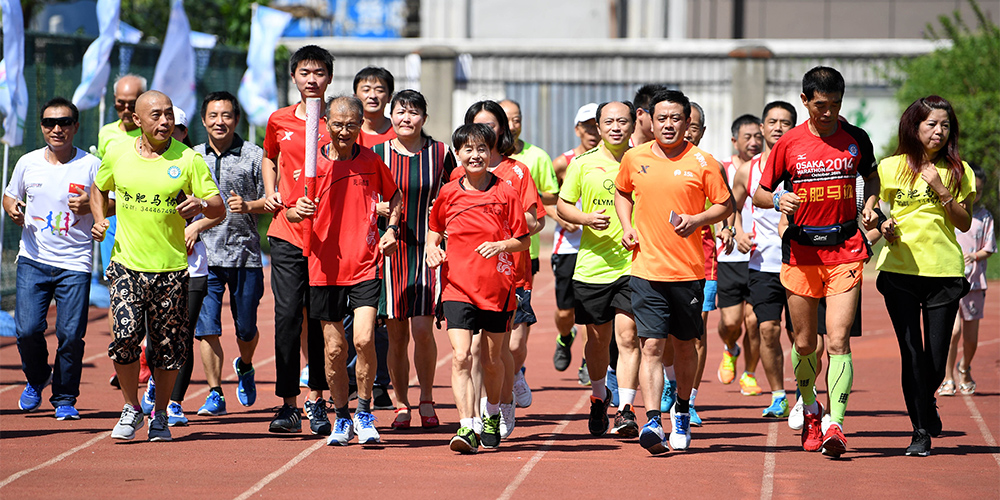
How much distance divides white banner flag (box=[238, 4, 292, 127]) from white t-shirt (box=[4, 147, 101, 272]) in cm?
1030

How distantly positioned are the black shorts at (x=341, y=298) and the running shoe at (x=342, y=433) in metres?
0.62

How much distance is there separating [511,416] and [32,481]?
2.81 metres

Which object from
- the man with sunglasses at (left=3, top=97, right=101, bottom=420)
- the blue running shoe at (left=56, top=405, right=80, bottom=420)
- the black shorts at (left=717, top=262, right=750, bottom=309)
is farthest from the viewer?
the black shorts at (left=717, top=262, right=750, bottom=309)

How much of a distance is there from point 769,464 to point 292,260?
120 inches

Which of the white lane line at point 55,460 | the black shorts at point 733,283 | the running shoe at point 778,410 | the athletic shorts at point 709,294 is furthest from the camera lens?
the black shorts at point 733,283

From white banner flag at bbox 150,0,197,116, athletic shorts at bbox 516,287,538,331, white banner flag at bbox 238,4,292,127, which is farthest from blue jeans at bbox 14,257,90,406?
white banner flag at bbox 238,4,292,127

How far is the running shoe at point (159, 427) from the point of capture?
7.37 m

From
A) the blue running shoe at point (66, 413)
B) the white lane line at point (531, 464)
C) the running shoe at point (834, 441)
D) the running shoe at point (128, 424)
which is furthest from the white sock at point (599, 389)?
the blue running shoe at point (66, 413)

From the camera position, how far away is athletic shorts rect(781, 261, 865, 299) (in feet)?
23.3

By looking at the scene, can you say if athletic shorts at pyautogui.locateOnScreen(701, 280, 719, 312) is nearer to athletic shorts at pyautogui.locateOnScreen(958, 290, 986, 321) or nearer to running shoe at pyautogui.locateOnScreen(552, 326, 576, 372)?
running shoe at pyautogui.locateOnScreen(552, 326, 576, 372)

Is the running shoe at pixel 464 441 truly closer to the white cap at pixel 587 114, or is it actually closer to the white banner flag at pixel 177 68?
the white cap at pixel 587 114

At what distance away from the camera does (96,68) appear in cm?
1372

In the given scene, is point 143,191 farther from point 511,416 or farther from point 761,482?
point 761,482

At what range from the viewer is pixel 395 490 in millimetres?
6156
